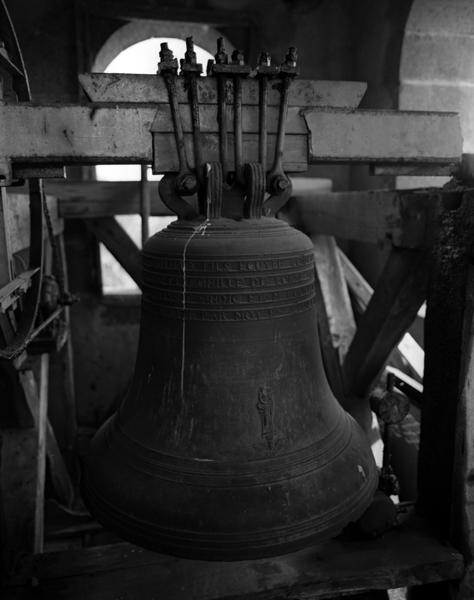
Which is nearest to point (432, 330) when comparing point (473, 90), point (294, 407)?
point (294, 407)

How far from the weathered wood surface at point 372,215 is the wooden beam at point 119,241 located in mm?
1349

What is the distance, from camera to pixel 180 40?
4980mm

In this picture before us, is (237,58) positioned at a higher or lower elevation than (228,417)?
higher

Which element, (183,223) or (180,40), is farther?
(180,40)

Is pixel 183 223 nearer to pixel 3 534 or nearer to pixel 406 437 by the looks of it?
pixel 3 534

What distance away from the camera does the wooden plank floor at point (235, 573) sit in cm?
180

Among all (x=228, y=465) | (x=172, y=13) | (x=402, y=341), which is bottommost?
(x=402, y=341)

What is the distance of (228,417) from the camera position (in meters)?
1.31

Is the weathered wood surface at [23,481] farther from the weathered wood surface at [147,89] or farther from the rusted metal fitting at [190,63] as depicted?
the rusted metal fitting at [190,63]

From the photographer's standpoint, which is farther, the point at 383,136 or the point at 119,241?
the point at 119,241

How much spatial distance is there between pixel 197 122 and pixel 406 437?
2.85m

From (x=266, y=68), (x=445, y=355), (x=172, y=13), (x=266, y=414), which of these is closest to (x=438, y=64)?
(x=172, y=13)

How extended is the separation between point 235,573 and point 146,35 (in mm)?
4506

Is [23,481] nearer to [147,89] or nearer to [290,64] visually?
[147,89]
